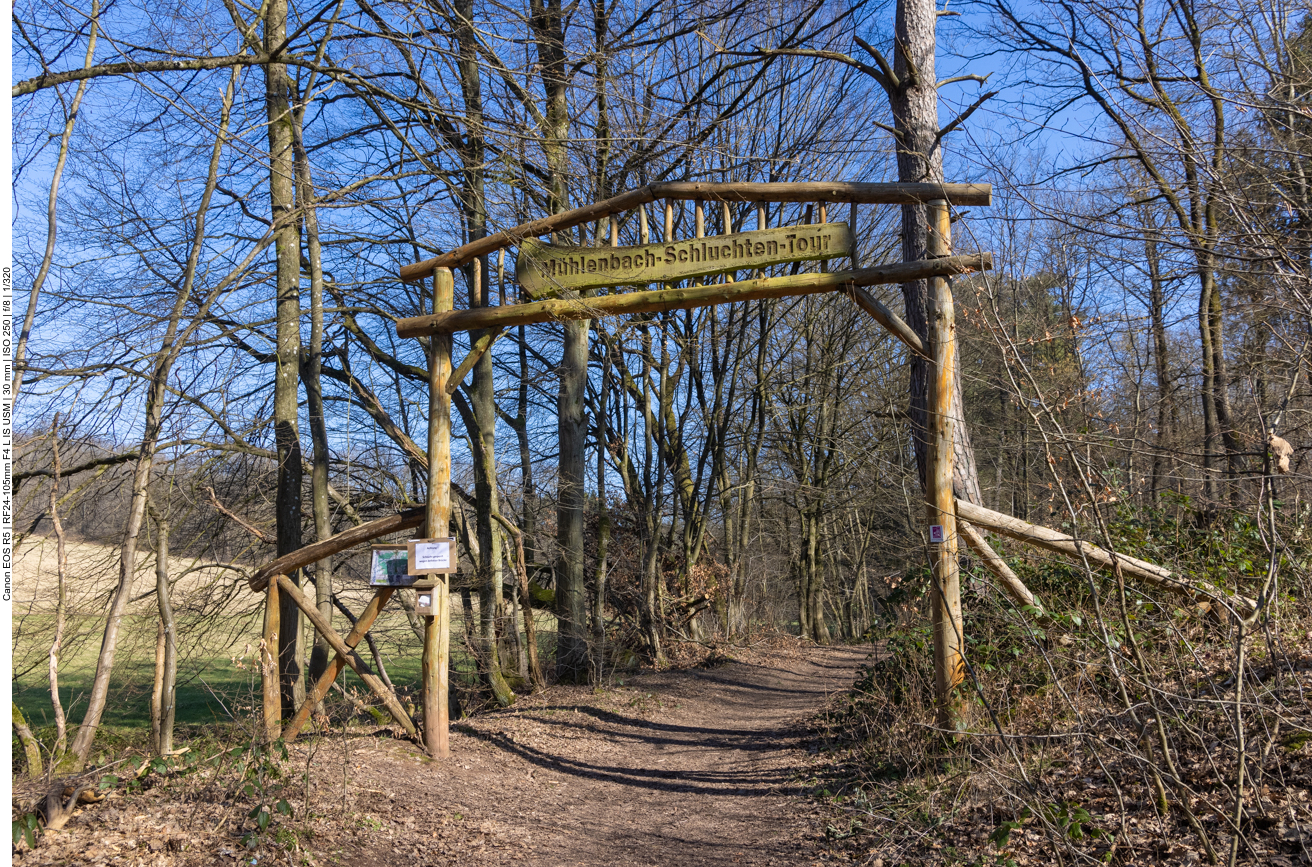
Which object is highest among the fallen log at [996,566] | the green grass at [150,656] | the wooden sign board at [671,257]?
the wooden sign board at [671,257]

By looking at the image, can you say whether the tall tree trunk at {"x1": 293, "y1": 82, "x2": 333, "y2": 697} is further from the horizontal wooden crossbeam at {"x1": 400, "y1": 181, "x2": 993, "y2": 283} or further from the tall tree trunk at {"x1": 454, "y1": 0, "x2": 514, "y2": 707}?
the horizontal wooden crossbeam at {"x1": 400, "y1": 181, "x2": 993, "y2": 283}

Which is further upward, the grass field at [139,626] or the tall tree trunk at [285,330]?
the tall tree trunk at [285,330]

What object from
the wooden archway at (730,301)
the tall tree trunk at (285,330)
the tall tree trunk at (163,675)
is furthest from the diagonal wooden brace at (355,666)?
the tall tree trunk at (285,330)

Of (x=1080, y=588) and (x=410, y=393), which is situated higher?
(x=410, y=393)

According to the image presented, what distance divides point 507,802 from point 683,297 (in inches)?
157

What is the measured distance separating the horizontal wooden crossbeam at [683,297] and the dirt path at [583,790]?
11.3 feet

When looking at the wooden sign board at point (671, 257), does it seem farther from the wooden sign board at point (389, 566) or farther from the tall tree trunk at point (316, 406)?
the tall tree trunk at point (316, 406)

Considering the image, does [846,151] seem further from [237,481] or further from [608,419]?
[237,481]

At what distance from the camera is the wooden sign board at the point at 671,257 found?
6.18 m

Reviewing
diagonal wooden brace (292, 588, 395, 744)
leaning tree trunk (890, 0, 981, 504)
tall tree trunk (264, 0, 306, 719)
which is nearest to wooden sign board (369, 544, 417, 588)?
diagonal wooden brace (292, 588, 395, 744)

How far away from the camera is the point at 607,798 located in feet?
21.0

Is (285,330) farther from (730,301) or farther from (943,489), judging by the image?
(943,489)

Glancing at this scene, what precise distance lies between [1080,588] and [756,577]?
548 inches

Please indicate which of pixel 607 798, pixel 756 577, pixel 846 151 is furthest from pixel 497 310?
pixel 756 577
